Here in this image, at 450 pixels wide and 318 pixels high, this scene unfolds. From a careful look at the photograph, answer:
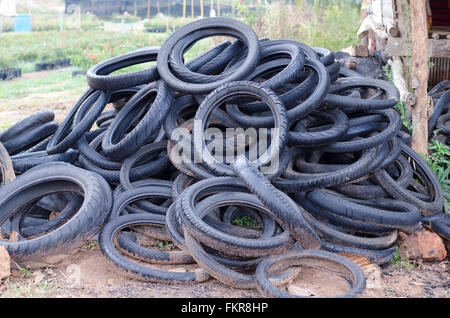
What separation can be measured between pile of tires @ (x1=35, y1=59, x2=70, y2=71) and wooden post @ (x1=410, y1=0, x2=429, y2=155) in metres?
13.9

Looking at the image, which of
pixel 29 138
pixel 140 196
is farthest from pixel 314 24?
pixel 140 196

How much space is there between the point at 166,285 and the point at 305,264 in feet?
4.07

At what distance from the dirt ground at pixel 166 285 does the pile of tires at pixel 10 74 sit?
11907 mm

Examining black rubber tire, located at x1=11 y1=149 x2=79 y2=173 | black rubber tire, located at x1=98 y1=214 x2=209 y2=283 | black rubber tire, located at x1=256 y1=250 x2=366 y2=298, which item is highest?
black rubber tire, located at x1=11 y1=149 x2=79 y2=173

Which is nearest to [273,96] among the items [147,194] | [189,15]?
[147,194]

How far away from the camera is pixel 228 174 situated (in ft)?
15.0

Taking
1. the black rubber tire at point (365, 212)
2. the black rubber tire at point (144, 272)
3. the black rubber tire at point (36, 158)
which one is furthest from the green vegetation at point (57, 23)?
the black rubber tire at point (365, 212)

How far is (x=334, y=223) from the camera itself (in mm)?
4629

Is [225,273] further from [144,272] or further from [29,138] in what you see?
[29,138]

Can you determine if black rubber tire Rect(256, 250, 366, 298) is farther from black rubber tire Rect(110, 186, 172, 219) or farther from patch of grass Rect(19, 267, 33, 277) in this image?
patch of grass Rect(19, 267, 33, 277)

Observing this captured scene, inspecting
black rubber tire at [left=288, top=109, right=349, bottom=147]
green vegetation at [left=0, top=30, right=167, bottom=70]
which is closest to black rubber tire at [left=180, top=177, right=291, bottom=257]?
black rubber tire at [left=288, top=109, right=349, bottom=147]

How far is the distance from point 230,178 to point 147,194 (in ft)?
3.40

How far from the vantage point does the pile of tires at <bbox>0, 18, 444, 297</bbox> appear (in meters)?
3.99

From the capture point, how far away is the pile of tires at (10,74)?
14445 millimetres
